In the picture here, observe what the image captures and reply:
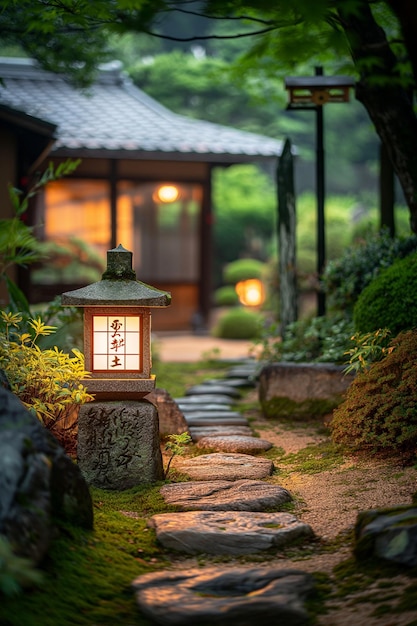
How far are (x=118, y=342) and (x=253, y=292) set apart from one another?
53.8 feet

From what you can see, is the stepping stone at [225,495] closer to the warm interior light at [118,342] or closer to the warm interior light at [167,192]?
the warm interior light at [118,342]

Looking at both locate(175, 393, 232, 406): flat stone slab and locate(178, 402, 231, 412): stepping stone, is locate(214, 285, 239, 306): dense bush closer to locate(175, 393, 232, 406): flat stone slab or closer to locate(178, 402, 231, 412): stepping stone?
locate(175, 393, 232, 406): flat stone slab

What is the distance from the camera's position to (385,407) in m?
6.70

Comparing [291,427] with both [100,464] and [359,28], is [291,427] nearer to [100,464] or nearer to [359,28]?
[100,464]

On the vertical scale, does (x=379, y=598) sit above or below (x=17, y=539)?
below

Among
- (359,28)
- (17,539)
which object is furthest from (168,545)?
(359,28)

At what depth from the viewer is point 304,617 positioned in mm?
4086

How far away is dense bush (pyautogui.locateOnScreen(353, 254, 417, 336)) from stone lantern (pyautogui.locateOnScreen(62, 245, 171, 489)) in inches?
92.9

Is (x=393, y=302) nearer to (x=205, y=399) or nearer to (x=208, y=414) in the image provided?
(x=208, y=414)

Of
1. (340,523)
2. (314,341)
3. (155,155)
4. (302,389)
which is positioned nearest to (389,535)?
(340,523)

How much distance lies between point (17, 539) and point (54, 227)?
15333mm

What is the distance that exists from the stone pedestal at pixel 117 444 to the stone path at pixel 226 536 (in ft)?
0.92

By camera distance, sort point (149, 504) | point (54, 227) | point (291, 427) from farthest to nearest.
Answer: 1. point (54, 227)
2. point (291, 427)
3. point (149, 504)

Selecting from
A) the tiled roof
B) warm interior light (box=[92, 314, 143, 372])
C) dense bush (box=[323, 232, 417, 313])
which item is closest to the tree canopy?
dense bush (box=[323, 232, 417, 313])
